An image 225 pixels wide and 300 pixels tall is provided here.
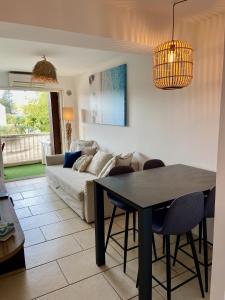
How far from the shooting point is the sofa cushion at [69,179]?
3.37m

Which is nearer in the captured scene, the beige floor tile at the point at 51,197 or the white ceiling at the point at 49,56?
the white ceiling at the point at 49,56

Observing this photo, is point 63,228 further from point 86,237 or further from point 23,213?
point 23,213

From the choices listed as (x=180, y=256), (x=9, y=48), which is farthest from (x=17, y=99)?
(x=180, y=256)

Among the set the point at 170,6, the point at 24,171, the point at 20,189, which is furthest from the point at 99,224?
the point at 24,171

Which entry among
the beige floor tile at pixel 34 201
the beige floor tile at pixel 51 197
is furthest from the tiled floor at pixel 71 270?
the beige floor tile at pixel 51 197

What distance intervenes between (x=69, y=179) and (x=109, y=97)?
1.70 m

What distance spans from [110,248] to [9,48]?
3.05m

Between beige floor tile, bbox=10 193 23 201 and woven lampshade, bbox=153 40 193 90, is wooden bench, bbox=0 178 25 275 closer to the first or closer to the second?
beige floor tile, bbox=10 193 23 201

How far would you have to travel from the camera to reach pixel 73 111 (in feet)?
19.2

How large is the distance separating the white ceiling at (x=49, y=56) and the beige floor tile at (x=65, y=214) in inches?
96.9

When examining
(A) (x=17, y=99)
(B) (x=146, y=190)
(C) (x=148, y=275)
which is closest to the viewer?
(C) (x=148, y=275)

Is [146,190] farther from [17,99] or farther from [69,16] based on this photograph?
[17,99]

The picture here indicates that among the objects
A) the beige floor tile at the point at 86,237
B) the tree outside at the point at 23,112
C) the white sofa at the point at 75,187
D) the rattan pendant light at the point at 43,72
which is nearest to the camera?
the beige floor tile at the point at 86,237

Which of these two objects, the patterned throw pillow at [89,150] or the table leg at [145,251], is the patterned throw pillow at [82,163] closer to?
the patterned throw pillow at [89,150]
